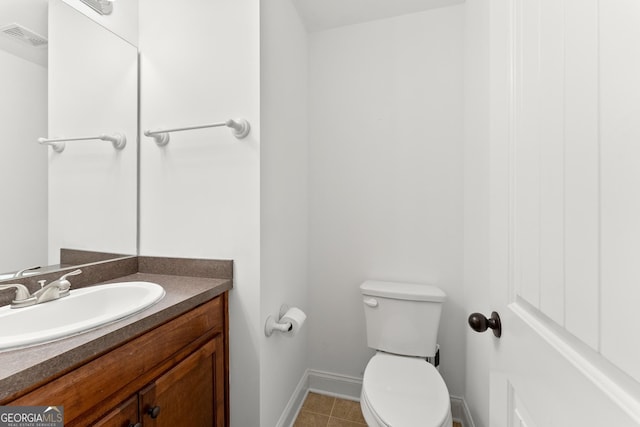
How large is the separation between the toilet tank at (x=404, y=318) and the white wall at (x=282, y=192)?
47cm

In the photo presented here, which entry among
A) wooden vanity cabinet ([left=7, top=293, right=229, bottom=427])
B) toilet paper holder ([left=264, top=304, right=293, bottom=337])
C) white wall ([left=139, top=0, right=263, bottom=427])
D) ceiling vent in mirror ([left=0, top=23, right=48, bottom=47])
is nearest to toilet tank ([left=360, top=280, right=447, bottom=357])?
toilet paper holder ([left=264, top=304, right=293, bottom=337])

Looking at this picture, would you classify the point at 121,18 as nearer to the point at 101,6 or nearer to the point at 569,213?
the point at 101,6

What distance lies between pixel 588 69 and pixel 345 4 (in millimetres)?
1599

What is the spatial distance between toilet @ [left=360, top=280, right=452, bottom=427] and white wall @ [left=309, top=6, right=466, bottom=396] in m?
0.19

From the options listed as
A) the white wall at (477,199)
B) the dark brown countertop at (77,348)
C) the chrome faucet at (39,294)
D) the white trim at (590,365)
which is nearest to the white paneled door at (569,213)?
the white trim at (590,365)

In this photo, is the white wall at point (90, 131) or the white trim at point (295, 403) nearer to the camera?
the white wall at point (90, 131)

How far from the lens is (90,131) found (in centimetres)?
123

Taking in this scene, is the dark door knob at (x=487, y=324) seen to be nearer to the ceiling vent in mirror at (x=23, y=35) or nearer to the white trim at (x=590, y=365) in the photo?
the white trim at (x=590, y=365)

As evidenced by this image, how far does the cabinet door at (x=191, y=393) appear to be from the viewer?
0.85m

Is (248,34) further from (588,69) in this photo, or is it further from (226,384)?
(226,384)

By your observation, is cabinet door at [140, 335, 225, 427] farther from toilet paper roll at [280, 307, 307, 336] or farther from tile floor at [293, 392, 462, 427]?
tile floor at [293, 392, 462, 427]

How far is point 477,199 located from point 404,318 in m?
0.74

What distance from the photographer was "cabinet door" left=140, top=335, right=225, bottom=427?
85cm

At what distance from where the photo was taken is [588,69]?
0.40 metres
